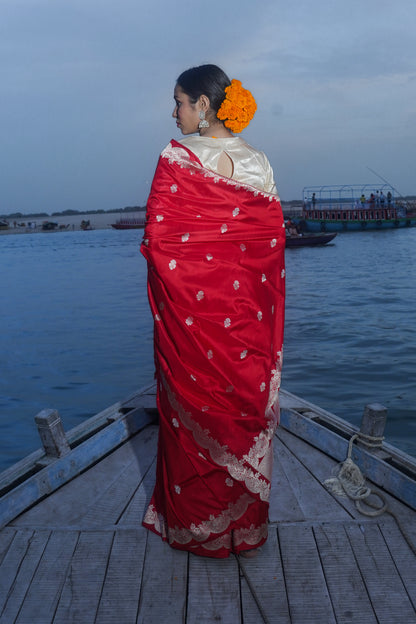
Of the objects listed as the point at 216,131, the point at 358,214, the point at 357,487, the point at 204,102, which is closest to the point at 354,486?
the point at 357,487

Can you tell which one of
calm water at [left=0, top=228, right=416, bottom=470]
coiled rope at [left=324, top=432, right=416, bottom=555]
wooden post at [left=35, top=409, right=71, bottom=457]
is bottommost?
calm water at [left=0, top=228, right=416, bottom=470]

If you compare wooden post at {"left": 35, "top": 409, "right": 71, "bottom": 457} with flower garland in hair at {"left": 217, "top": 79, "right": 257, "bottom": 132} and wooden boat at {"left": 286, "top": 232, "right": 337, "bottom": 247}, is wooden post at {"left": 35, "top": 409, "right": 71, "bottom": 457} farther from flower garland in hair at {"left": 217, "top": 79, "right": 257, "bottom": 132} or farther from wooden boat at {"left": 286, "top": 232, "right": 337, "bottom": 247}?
wooden boat at {"left": 286, "top": 232, "right": 337, "bottom": 247}

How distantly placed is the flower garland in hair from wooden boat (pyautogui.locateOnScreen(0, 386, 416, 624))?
62.5 inches

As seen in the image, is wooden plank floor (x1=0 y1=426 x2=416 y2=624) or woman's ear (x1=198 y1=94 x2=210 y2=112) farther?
woman's ear (x1=198 y1=94 x2=210 y2=112)

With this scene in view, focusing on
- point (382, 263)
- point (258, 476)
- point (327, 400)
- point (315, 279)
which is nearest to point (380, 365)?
point (327, 400)

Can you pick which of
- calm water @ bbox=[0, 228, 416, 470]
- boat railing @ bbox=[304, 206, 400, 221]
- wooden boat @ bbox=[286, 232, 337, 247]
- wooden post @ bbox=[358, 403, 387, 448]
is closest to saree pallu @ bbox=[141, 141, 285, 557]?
wooden post @ bbox=[358, 403, 387, 448]

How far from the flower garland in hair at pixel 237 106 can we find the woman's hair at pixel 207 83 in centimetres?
3

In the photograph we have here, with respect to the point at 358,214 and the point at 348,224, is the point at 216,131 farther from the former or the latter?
the point at 358,214

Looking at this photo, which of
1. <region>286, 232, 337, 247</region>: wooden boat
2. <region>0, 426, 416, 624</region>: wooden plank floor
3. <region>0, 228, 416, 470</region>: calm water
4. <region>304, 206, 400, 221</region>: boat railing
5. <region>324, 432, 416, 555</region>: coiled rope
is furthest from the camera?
<region>304, 206, 400, 221</region>: boat railing

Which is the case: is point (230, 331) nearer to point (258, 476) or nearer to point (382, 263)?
point (258, 476)

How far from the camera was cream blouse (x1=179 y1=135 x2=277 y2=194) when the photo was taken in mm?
1882

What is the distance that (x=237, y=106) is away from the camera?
1888 mm

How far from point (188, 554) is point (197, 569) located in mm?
96

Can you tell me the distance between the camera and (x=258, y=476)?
2047 mm
